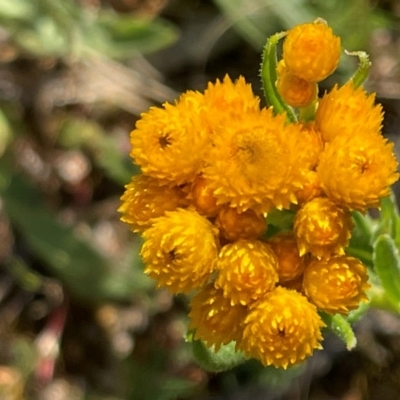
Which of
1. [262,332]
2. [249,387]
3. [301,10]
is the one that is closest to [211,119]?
[262,332]

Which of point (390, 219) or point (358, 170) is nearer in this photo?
point (358, 170)

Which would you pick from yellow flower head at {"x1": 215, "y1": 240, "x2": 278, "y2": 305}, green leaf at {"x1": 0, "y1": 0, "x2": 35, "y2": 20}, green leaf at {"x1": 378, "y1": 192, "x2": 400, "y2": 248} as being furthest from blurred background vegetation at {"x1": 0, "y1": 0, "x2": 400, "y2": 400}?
yellow flower head at {"x1": 215, "y1": 240, "x2": 278, "y2": 305}

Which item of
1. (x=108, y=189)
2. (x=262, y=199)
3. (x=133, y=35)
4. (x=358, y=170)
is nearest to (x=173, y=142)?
(x=262, y=199)

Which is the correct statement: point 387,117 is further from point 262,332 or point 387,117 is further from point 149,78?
point 262,332

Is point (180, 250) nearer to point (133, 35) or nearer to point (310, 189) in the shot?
point (310, 189)

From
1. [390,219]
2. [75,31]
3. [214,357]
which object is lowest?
[75,31]

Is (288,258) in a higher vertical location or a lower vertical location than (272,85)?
lower

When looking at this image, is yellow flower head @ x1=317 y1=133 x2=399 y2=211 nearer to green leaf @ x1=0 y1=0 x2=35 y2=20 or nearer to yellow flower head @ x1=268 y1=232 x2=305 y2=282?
yellow flower head @ x1=268 y1=232 x2=305 y2=282
